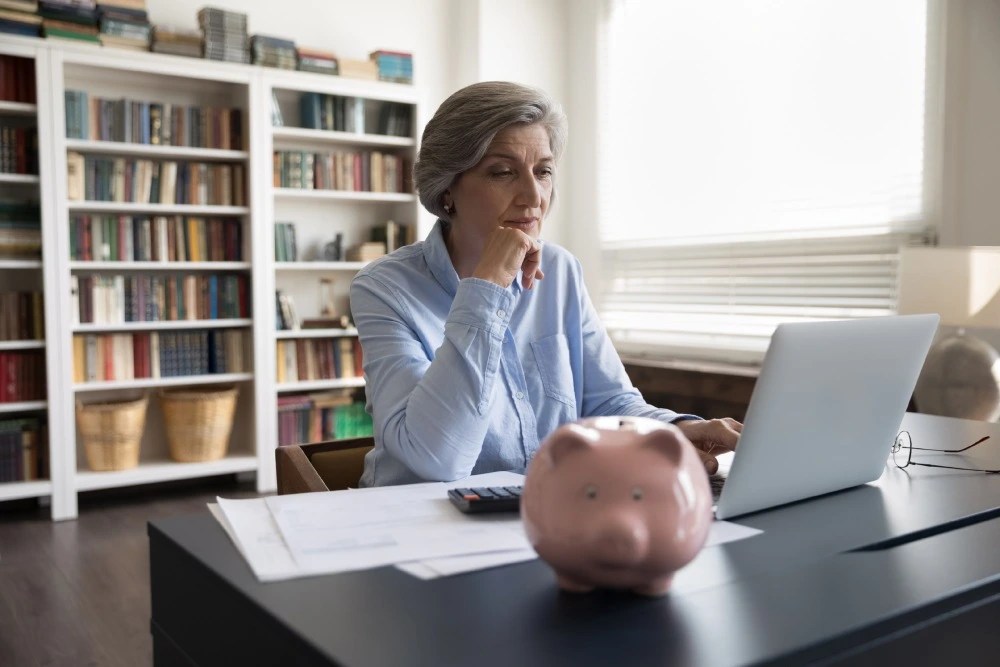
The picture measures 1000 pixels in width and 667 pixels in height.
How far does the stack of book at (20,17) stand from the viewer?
3625 millimetres

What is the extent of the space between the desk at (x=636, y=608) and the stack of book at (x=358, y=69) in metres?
3.83

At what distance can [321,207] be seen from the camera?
184 inches

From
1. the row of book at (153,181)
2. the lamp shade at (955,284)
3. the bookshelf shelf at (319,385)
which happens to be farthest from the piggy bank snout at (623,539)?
the row of book at (153,181)

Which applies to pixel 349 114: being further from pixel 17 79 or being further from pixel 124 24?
pixel 17 79

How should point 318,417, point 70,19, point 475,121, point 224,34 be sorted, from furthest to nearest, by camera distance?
point 318,417 → point 224,34 → point 70,19 → point 475,121

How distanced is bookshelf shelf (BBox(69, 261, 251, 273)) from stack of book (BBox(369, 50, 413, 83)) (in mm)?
1244

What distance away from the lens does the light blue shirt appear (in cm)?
125

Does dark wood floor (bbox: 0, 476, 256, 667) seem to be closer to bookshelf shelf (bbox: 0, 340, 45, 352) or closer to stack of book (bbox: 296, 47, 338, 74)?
bookshelf shelf (bbox: 0, 340, 45, 352)

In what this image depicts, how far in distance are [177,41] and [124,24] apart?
229 mm

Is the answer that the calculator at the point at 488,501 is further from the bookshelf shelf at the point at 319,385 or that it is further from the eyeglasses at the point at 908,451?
the bookshelf shelf at the point at 319,385

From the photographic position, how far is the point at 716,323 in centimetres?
427

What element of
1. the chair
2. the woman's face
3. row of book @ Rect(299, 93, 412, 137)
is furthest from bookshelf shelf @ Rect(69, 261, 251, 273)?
the woman's face

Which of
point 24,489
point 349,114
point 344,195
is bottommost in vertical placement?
point 24,489

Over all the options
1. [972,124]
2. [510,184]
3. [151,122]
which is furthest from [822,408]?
[151,122]
